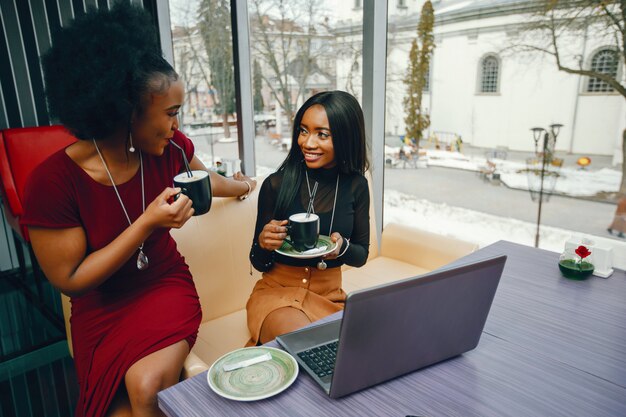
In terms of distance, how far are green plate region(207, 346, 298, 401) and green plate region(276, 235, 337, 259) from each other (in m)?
0.31

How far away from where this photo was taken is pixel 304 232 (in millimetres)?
1153

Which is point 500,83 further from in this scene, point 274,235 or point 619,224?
point 274,235

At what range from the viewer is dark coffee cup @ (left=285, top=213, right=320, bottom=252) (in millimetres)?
1147

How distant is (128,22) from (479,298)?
1.18 meters

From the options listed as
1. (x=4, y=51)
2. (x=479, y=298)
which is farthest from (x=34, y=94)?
(x=479, y=298)

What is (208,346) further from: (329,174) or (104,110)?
(104,110)

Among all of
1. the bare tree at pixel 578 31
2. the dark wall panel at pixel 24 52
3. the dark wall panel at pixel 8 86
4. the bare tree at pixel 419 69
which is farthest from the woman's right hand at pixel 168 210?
the bare tree at pixel 419 69

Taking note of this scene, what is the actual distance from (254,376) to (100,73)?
2.86ft

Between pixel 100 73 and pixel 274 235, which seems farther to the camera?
pixel 274 235

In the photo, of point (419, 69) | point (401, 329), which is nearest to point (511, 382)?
point (401, 329)

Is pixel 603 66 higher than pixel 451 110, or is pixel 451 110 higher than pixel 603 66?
pixel 603 66

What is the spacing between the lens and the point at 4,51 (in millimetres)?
3078

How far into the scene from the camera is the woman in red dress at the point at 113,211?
1.12m

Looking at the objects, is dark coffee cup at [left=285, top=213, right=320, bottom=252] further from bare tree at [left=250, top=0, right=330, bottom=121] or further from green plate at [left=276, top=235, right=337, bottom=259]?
bare tree at [left=250, top=0, right=330, bottom=121]
